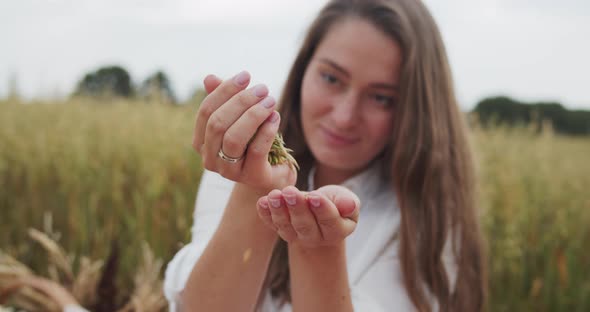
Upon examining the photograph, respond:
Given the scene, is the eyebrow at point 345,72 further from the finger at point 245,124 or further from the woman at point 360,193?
the finger at point 245,124

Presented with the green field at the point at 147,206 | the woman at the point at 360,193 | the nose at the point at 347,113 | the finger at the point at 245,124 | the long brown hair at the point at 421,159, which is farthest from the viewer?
the green field at the point at 147,206

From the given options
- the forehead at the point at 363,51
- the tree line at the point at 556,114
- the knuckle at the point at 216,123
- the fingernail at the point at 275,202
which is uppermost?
the forehead at the point at 363,51

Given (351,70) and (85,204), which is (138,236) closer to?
(85,204)

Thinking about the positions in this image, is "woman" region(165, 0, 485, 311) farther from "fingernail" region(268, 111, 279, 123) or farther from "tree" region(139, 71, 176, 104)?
"tree" region(139, 71, 176, 104)

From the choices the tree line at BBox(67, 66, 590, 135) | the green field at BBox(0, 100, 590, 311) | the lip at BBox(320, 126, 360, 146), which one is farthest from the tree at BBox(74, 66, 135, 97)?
the lip at BBox(320, 126, 360, 146)

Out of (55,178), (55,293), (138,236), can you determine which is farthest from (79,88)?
(55,293)

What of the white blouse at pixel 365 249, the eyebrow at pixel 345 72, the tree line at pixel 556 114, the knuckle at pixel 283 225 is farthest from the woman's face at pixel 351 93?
the tree line at pixel 556 114

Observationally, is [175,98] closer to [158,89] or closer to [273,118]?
[158,89]
